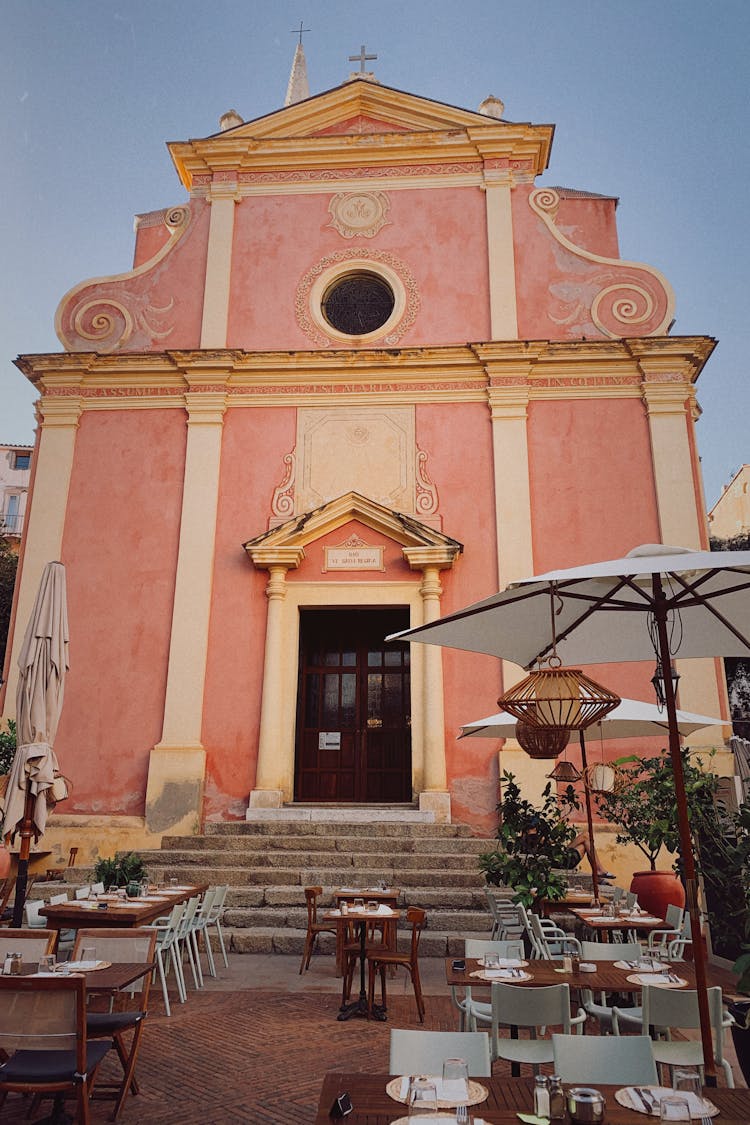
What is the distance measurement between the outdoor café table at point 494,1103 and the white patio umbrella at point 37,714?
4.15m

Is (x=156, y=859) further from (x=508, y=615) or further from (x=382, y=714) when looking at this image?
(x=508, y=615)

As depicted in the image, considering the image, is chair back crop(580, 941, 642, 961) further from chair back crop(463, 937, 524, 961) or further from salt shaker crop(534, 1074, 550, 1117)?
salt shaker crop(534, 1074, 550, 1117)

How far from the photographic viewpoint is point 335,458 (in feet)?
39.2

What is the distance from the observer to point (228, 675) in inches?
442

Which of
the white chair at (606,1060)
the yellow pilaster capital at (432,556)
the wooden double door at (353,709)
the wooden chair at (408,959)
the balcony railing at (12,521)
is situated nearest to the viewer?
the white chair at (606,1060)

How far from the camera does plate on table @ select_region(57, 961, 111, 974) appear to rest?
445cm

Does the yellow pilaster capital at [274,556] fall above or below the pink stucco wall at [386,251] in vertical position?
below

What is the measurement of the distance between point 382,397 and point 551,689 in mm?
8602

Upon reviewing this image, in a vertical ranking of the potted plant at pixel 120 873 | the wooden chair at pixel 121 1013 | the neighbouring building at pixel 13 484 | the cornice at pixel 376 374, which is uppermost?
the neighbouring building at pixel 13 484

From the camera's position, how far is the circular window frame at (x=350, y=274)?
12500 millimetres

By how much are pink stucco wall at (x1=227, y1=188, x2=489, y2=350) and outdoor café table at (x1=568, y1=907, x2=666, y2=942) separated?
8.41 metres

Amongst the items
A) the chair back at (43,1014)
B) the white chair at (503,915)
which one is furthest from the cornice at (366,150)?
the chair back at (43,1014)

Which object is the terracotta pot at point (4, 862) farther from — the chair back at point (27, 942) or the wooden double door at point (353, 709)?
the chair back at point (27, 942)

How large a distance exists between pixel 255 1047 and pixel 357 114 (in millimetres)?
13656
